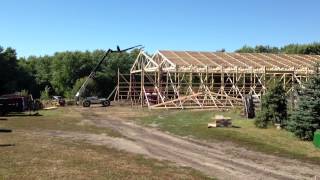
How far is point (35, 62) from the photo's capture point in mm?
87750

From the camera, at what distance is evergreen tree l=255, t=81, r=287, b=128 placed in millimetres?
25875

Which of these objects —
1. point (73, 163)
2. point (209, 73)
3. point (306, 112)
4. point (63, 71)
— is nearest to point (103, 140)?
point (73, 163)

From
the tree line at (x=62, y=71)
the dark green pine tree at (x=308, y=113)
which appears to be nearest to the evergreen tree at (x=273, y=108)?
the dark green pine tree at (x=308, y=113)

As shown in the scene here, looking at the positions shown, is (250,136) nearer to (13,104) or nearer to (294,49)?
(13,104)

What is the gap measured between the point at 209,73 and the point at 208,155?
116 feet

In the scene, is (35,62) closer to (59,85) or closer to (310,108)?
(59,85)

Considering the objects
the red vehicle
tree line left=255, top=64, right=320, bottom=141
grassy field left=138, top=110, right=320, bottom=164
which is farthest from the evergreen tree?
the red vehicle

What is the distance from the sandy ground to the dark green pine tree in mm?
3355

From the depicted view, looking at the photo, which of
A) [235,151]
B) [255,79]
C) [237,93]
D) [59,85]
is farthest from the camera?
[59,85]

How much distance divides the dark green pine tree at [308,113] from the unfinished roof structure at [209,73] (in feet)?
74.3

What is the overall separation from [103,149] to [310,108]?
346 inches

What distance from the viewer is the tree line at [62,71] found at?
64688 mm

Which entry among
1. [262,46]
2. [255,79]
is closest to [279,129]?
[255,79]

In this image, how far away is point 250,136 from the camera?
22.6 meters
